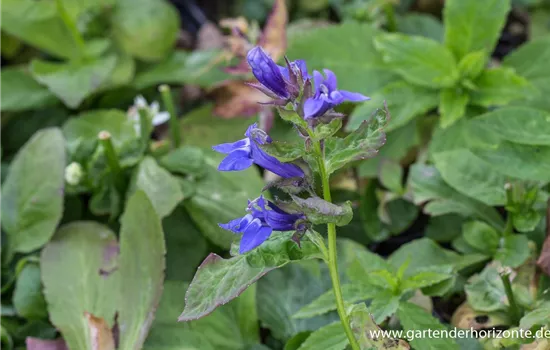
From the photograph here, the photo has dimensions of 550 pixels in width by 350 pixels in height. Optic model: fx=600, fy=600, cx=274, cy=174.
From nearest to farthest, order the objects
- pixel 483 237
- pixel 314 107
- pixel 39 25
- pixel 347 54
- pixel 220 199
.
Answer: pixel 314 107, pixel 483 237, pixel 220 199, pixel 347 54, pixel 39 25

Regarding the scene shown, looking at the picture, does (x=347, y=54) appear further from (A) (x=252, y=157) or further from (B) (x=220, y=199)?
(A) (x=252, y=157)

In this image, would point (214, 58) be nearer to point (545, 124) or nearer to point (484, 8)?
point (484, 8)

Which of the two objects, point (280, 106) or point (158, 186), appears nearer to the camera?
point (280, 106)

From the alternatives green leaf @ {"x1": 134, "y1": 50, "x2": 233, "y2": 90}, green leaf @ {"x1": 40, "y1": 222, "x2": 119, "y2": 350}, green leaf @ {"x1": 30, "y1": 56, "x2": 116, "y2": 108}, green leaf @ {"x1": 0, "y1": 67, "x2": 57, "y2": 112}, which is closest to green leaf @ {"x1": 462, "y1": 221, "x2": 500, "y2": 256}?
green leaf @ {"x1": 40, "y1": 222, "x2": 119, "y2": 350}

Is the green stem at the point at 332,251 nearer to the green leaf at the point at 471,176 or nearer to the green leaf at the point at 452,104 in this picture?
the green leaf at the point at 471,176

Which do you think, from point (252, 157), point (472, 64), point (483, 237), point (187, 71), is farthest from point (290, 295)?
point (187, 71)

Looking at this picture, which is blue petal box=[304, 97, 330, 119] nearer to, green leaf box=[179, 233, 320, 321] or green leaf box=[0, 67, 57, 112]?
green leaf box=[179, 233, 320, 321]
